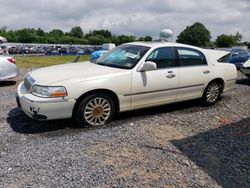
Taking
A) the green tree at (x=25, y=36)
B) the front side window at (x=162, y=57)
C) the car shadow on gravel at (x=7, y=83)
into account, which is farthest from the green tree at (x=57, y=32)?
the front side window at (x=162, y=57)

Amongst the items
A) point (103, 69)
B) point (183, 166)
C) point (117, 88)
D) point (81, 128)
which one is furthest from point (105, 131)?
point (183, 166)

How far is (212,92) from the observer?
7090mm

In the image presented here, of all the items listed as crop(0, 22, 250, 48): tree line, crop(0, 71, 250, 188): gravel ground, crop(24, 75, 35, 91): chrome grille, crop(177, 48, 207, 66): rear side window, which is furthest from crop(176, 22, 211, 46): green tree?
crop(24, 75, 35, 91): chrome grille

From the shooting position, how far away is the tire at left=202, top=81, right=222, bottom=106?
22.9 feet

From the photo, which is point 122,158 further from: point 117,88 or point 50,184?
point 117,88

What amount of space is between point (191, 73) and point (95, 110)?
7.62ft

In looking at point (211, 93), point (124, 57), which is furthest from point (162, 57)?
point (211, 93)

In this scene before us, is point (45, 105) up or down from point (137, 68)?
down

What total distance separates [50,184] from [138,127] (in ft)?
7.51

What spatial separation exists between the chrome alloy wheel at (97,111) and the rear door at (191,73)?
5.54ft

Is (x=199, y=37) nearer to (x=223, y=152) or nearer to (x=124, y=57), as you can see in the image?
(x=124, y=57)

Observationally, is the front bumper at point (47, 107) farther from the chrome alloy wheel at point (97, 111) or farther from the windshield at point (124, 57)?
the windshield at point (124, 57)

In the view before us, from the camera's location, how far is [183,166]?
159 inches

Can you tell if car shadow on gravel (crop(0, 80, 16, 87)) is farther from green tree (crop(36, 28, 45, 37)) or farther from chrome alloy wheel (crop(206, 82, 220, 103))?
green tree (crop(36, 28, 45, 37))
